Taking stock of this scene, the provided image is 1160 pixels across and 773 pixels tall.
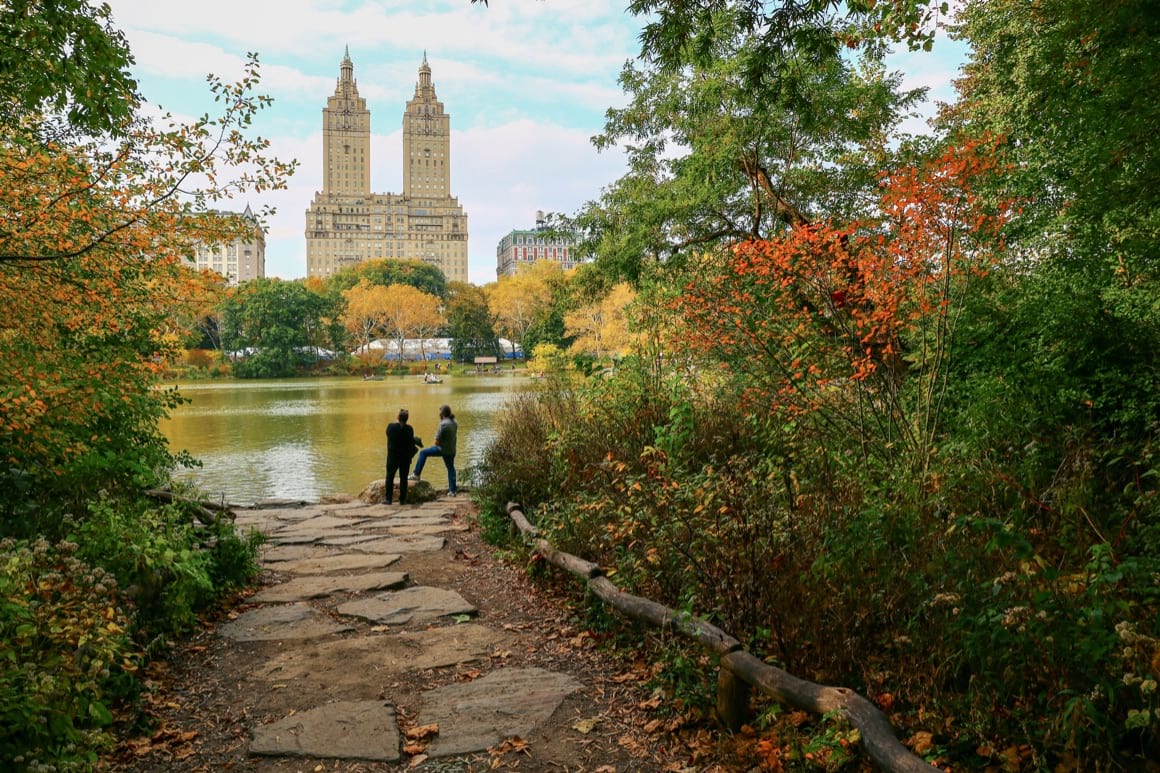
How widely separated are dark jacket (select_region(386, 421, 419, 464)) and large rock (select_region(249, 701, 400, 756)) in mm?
5573

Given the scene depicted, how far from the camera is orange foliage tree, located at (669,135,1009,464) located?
487 centimetres

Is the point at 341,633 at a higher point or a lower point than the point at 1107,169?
lower

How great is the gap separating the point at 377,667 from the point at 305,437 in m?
15.9

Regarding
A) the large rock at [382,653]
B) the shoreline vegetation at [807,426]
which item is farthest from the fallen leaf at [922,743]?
the large rock at [382,653]

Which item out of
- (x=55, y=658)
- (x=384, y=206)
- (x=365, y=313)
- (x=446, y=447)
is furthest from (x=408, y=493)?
(x=384, y=206)

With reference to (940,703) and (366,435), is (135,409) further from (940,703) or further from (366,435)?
(366,435)

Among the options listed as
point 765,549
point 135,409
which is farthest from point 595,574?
point 135,409

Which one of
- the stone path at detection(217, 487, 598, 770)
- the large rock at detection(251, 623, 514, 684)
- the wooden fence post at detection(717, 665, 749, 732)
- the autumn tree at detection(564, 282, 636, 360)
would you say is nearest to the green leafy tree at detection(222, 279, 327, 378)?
the autumn tree at detection(564, 282, 636, 360)

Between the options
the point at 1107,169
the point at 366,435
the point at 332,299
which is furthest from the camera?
the point at 332,299

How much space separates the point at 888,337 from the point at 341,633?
4.39 m

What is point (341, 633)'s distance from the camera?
13.5 ft

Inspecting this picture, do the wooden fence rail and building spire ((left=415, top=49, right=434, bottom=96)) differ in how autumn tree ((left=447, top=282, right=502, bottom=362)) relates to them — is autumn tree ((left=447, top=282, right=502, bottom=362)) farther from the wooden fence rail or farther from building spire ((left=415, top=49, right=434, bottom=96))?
building spire ((left=415, top=49, right=434, bottom=96))

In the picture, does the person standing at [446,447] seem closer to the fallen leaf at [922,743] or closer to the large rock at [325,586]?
the large rock at [325,586]

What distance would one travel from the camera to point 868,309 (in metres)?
6.33
